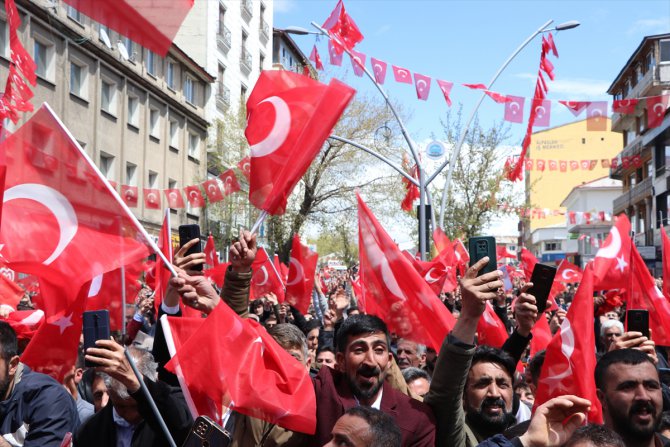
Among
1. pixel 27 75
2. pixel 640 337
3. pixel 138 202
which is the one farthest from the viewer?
pixel 138 202

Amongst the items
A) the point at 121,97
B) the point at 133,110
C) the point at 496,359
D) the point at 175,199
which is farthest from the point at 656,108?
the point at 133,110

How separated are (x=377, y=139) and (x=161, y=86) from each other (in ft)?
26.5

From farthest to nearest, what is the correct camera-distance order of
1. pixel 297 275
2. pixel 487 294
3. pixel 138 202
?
pixel 138 202 < pixel 297 275 < pixel 487 294

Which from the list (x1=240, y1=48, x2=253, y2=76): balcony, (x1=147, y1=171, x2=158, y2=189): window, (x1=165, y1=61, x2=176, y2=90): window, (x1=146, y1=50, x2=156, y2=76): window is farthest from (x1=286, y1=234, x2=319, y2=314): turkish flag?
(x1=240, y1=48, x2=253, y2=76): balcony

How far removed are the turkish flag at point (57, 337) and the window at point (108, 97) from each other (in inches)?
890

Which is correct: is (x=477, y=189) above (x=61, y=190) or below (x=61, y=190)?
above

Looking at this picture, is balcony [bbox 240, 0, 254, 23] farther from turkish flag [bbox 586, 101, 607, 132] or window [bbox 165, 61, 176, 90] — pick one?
turkish flag [bbox 586, 101, 607, 132]

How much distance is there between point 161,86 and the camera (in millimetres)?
31922

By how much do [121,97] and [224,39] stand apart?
42.3ft

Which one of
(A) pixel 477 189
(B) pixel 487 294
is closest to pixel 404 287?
(B) pixel 487 294

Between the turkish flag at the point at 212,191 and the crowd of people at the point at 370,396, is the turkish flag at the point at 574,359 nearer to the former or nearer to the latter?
the crowd of people at the point at 370,396

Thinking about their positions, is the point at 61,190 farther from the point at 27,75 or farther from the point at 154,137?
the point at 154,137

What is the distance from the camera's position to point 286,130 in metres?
5.34

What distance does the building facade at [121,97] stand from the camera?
22.6 m
